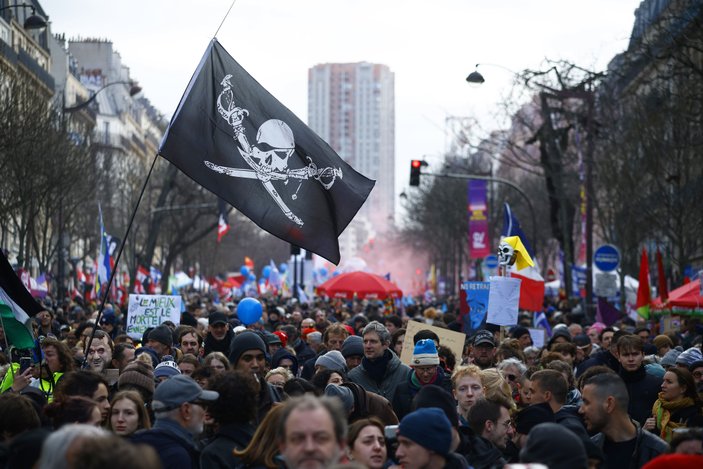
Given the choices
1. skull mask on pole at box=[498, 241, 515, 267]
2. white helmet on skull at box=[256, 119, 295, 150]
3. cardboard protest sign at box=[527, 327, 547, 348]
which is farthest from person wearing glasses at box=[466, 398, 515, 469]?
cardboard protest sign at box=[527, 327, 547, 348]

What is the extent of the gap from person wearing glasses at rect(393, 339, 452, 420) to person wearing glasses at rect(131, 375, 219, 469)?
3.30 m

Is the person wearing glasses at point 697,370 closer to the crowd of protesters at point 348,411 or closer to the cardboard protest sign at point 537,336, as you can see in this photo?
the crowd of protesters at point 348,411

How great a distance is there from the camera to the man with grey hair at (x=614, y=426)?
7.38 meters

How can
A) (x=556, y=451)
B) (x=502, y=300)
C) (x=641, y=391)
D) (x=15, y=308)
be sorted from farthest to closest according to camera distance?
(x=502, y=300)
(x=641, y=391)
(x=15, y=308)
(x=556, y=451)

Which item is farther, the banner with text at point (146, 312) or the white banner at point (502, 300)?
the banner with text at point (146, 312)

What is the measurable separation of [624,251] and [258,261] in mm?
83699

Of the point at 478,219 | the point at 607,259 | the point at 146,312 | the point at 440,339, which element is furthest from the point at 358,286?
the point at 440,339

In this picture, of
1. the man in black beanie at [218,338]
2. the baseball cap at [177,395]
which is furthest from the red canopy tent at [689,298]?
the baseball cap at [177,395]

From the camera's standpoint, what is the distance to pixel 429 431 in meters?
6.10

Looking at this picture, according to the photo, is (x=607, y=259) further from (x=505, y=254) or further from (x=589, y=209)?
(x=505, y=254)

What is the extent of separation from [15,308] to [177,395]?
11.6 ft

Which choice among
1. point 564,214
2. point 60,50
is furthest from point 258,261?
point 564,214

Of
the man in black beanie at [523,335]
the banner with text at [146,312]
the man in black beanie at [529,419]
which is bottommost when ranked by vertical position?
the man in black beanie at [529,419]

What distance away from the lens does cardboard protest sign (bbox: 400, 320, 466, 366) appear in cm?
1334
